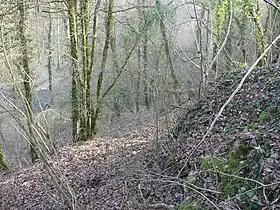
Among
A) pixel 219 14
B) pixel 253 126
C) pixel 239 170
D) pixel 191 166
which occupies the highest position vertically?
pixel 219 14

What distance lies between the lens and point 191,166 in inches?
226

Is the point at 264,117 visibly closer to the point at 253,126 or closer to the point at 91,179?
the point at 253,126

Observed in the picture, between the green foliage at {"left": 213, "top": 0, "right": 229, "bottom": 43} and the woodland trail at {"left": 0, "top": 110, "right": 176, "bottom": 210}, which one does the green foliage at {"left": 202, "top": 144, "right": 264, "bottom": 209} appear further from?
the green foliage at {"left": 213, "top": 0, "right": 229, "bottom": 43}

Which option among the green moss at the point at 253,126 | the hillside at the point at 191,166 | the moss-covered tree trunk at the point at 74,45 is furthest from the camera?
the moss-covered tree trunk at the point at 74,45

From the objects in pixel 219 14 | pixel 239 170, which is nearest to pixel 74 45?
pixel 219 14

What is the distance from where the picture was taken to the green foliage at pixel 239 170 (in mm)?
4117

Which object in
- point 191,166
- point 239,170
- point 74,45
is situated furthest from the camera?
point 74,45

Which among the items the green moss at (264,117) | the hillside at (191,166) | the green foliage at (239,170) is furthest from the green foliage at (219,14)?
the green foliage at (239,170)

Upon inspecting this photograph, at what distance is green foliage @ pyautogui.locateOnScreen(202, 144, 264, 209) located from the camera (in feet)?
13.5

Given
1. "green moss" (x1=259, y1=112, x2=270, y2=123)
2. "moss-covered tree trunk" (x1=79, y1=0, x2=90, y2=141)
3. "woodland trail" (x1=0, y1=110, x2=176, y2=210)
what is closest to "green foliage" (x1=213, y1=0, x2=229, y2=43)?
"woodland trail" (x1=0, y1=110, x2=176, y2=210)

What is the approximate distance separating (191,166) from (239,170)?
4.03ft

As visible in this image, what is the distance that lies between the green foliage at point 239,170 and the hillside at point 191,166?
1 cm

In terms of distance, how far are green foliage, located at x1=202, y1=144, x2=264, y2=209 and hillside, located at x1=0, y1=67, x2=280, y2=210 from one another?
0.01m

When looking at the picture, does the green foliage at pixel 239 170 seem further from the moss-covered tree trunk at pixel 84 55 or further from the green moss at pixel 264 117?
the moss-covered tree trunk at pixel 84 55
